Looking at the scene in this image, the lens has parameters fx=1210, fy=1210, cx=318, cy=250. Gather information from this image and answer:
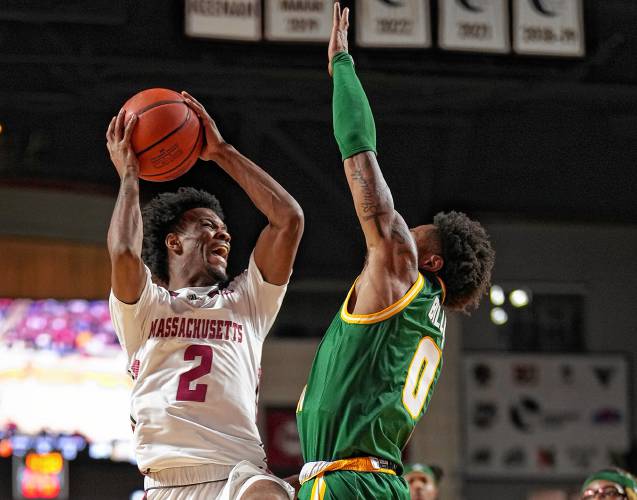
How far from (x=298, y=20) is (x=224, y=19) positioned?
695 millimetres

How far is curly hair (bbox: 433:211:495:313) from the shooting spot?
4863 millimetres

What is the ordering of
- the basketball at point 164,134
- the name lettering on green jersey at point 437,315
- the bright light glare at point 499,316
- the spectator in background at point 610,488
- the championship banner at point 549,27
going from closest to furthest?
the name lettering on green jersey at point 437,315
the basketball at point 164,134
the spectator in background at point 610,488
the championship banner at point 549,27
the bright light glare at point 499,316

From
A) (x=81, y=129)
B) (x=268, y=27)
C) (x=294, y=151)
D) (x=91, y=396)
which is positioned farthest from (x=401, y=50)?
(x=91, y=396)

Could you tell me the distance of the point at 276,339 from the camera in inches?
616

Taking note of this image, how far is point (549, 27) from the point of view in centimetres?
1202

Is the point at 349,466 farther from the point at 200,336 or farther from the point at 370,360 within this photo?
the point at 200,336

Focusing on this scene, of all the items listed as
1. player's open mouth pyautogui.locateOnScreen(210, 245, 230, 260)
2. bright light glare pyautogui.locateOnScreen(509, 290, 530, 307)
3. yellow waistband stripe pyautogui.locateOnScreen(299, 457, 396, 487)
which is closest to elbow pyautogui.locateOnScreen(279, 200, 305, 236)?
player's open mouth pyautogui.locateOnScreen(210, 245, 230, 260)

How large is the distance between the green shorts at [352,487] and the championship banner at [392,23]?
7.83 m

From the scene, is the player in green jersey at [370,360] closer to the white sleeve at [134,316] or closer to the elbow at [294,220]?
the elbow at [294,220]

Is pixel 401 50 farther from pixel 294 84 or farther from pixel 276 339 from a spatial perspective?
pixel 276 339

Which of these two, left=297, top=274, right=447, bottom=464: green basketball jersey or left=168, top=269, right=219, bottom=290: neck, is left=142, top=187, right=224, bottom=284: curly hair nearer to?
left=168, top=269, right=219, bottom=290: neck

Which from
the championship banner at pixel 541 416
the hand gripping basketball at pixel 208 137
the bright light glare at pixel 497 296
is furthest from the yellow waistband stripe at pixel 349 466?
the bright light glare at pixel 497 296

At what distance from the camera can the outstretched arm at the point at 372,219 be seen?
14.8ft

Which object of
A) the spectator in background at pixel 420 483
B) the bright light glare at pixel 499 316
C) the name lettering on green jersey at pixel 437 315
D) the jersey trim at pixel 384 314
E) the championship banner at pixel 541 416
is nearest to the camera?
the jersey trim at pixel 384 314
